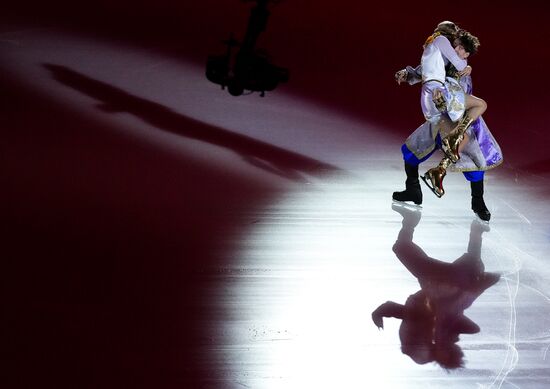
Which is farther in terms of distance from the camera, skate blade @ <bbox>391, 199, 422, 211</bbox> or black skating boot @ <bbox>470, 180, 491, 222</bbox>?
skate blade @ <bbox>391, 199, 422, 211</bbox>

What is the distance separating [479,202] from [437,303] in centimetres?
105

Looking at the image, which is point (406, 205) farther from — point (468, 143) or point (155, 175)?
point (155, 175)

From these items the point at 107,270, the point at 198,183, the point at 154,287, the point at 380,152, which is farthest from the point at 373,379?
the point at 380,152

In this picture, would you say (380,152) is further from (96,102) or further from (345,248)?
(96,102)

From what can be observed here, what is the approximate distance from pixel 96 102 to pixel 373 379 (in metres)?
3.38

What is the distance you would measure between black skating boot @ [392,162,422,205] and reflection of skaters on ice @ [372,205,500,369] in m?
0.30

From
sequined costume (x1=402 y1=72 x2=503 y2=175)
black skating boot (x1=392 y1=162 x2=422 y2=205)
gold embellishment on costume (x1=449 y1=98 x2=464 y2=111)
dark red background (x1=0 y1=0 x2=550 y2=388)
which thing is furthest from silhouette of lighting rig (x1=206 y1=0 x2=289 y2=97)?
gold embellishment on costume (x1=449 y1=98 x2=464 y2=111)

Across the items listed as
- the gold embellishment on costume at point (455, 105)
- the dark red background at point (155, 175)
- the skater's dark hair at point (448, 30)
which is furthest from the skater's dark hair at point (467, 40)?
the dark red background at point (155, 175)

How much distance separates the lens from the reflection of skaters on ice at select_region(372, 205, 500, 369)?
3.48m

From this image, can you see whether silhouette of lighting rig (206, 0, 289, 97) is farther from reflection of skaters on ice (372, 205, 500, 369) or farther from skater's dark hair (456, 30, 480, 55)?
reflection of skaters on ice (372, 205, 500, 369)

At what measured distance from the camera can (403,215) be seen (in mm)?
4797

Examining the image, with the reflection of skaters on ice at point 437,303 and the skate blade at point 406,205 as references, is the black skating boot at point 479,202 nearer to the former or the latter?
the reflection of skaters on ice at point 437,303

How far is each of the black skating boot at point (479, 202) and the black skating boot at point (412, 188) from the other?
0.29 m

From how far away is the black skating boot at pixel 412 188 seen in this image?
4871mm
